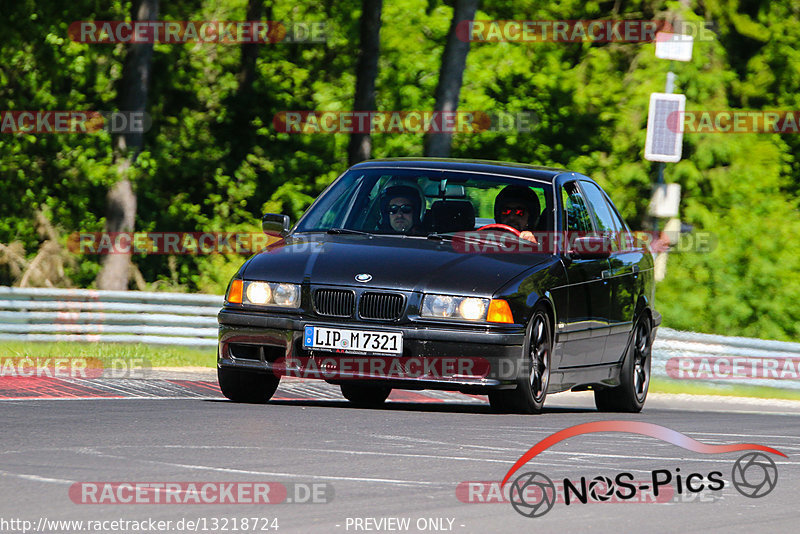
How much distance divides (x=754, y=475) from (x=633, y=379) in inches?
167

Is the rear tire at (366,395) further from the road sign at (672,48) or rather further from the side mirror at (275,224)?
the road sign at (672,48)

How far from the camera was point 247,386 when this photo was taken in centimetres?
1030

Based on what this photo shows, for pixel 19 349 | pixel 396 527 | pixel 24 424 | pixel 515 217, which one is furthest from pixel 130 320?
pixel 396 527

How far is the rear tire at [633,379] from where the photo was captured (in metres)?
12.1

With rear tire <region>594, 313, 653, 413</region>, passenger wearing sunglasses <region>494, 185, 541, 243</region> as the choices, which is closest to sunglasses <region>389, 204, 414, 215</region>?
passenger wearing sunglasses <region>494, 185, 541, 243</region>

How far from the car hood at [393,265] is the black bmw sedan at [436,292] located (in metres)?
0.01

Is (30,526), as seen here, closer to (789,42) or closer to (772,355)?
(772,355)

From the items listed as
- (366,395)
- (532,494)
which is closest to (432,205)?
(366,395)

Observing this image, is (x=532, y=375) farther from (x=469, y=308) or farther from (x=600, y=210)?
(x=600, y=210)

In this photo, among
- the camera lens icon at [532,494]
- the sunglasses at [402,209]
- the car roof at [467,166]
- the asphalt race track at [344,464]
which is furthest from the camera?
the car roof at [467,166]

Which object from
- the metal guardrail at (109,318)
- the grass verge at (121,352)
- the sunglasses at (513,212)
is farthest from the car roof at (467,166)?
the metal guardrail at (109,318)

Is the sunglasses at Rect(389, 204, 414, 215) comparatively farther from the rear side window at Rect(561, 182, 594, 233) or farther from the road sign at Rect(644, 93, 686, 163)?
the road sign at Rect(644, 93, 686, 163)

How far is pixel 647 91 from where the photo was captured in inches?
1278

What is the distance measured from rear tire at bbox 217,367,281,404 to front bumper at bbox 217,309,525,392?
2.11 feet
